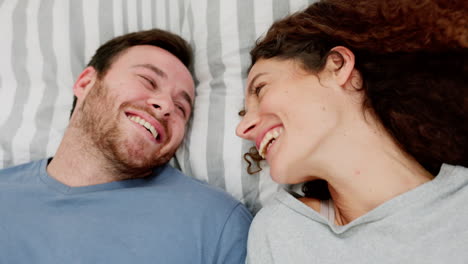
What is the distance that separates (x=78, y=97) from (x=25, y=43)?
0.47 m

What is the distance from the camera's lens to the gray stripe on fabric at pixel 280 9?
1304 mm

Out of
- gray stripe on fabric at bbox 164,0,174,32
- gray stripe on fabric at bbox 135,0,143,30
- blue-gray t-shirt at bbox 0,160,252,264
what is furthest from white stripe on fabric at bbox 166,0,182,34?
blue-gray t-shirt at bbox 0,160,252,264

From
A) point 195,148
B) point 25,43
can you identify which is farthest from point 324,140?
point 25,43

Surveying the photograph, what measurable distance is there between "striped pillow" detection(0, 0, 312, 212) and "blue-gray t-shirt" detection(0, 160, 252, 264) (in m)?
0.19

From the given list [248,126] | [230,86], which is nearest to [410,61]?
[248,126]

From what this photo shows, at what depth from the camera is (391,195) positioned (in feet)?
3.03

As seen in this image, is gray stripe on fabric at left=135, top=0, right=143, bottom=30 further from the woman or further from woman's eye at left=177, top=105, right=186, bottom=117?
the woman

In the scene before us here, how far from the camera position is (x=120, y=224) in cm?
104

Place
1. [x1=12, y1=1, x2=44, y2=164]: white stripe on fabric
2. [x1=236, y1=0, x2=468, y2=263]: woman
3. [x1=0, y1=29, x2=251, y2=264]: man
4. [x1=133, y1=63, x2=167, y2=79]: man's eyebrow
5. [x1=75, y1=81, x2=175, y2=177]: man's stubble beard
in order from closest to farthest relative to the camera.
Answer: [x1=236, y1=0, x2=468, y2=263]: woman, [x1=0, y1=29, x2=251, y2=264]: man, [x1=75, y1=81, x2=175, y2=177]: man's stubble beard, [x1=133, y1=63, x2=167, y2=79]: man's eyebrow, [x1=12, y1=1, x2=44, y2=164]: white stripe on fabric

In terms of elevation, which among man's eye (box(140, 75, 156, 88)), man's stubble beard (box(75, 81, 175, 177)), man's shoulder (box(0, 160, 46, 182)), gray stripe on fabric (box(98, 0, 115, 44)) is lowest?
man's shoulder (box(0, 160, 46, 182))

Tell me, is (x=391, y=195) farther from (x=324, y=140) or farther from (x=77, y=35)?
(x=77, y=35)

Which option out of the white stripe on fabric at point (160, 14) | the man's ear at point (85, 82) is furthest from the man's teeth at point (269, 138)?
the white stripe on fabric at point (160, 14)

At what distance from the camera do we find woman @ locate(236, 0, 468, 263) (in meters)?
0.90

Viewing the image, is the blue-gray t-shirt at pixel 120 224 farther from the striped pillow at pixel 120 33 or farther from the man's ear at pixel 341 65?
the man's ear at pixel 341 65
